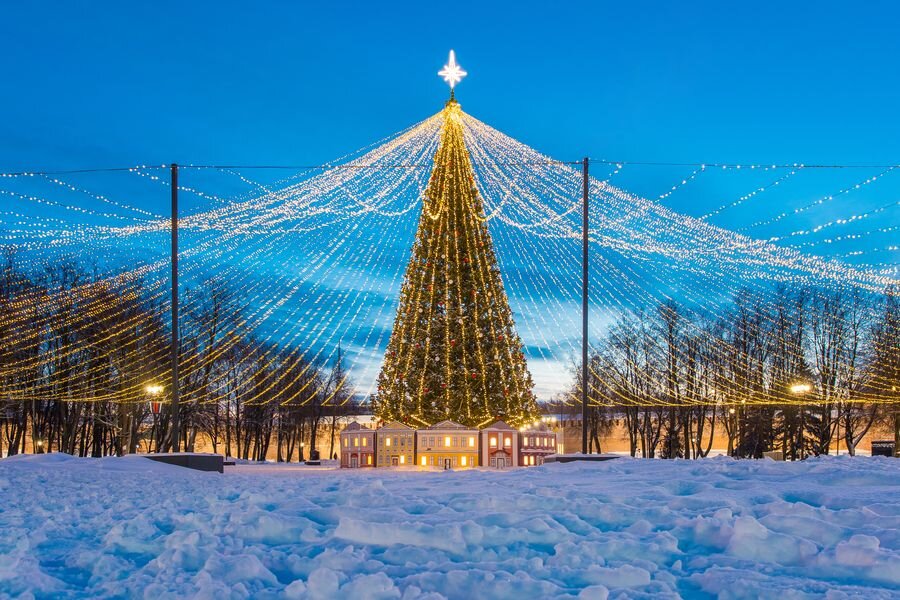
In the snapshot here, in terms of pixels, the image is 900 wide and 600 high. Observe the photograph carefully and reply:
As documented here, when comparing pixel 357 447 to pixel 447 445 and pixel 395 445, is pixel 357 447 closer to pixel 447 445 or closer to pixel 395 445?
pixel 395 445

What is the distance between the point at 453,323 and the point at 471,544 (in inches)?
760

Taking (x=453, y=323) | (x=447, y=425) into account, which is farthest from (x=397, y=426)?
(x=453, y=323)

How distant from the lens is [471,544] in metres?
6.44

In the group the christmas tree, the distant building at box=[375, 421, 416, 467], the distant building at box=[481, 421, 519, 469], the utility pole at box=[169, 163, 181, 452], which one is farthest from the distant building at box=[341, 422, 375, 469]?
the utility pole at box=[169, 163, 181, 452]

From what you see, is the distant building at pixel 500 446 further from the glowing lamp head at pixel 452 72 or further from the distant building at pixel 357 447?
the glowing lamp head at pixel 452 72

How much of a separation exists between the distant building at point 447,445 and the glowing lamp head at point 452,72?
9.84 m

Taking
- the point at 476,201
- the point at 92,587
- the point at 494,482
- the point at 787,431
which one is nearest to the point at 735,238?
the point at 476,201

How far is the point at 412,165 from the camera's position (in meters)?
23.9

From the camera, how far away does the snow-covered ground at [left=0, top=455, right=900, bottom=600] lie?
17.7 feet

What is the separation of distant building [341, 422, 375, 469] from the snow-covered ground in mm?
15165

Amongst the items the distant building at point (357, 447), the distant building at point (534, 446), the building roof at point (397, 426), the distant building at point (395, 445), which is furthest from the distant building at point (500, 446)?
the distant building at point (357, 447)

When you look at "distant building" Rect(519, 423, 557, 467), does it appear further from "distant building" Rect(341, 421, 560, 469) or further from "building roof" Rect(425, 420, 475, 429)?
"building roof" Rect(425, 420, 475, 429)

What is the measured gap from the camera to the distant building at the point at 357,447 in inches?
971

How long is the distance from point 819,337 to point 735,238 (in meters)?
23.8
